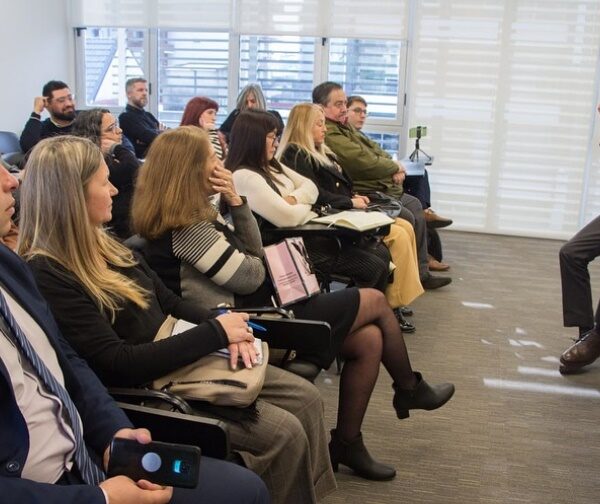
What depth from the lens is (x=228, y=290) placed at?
2.20 meters

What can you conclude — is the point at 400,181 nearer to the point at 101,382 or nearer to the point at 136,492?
the point at 101,382

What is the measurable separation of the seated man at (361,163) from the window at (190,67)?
2553 mm

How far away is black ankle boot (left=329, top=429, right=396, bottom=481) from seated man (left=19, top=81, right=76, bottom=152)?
3587mm

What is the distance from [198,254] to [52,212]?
557mm

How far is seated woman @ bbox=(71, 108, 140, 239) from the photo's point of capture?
11.1ft

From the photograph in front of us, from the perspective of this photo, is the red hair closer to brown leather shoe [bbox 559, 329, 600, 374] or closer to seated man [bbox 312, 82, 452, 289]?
seated man [bbox 312, 82, 452, 289]

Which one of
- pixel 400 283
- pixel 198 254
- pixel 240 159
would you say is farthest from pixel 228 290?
pixel 400 283

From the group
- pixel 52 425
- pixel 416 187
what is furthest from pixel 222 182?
pixel 416 187

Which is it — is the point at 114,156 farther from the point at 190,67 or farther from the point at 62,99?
the point at 190,67

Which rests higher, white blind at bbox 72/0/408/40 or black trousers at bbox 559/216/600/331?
white blind at bbox 72/0/408/40

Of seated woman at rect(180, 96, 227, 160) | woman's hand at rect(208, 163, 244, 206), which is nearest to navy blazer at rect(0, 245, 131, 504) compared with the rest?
woman's hand at rect(208, 163, 244, 206)

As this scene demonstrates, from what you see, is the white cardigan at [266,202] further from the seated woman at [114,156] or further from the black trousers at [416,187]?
the black trousers at [416,187]

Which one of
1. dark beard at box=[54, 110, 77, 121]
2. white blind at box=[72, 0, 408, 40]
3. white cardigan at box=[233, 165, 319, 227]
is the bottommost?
white cardigan at box=[233, 165, 319, 227]

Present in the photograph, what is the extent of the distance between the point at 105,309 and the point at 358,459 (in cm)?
108
